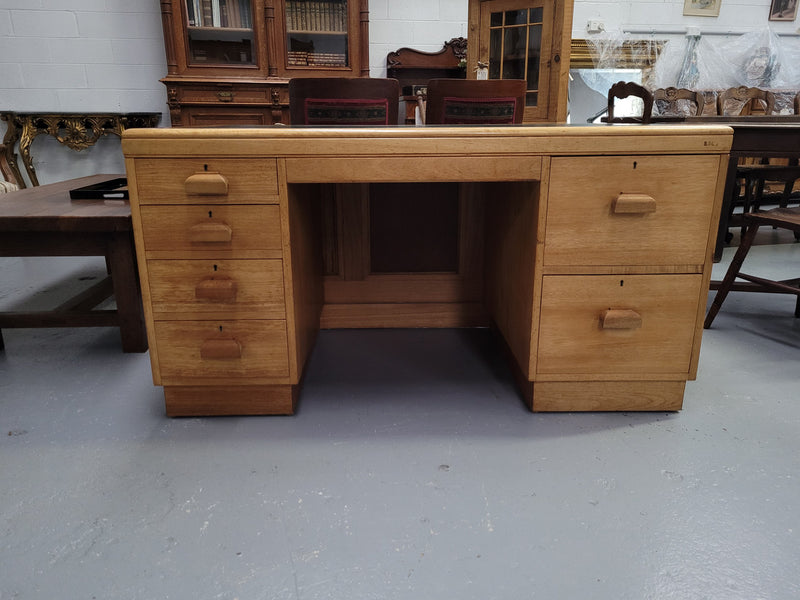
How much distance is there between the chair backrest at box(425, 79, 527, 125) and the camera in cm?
208

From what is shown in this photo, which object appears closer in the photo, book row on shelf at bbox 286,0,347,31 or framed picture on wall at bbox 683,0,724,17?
book row on shelf at bbox 286,0,347,31

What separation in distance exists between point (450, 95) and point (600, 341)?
1.14 metres

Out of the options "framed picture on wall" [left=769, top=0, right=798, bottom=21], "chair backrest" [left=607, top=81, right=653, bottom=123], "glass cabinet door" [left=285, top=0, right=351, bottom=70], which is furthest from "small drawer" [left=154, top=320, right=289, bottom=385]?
"framed picture on wall" [left=769, top=0, right=798, bottom=21]

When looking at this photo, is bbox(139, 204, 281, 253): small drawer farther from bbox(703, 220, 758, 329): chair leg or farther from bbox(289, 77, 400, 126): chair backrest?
bbox(703, 220, 758, 329): chair leg

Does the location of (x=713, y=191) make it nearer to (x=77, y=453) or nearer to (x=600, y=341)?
(x=600, y=341)

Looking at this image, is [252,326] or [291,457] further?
[252,326]

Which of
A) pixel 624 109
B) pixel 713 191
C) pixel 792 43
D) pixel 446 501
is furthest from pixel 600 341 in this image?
pixel 792 43

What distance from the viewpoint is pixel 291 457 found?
4.43 feet

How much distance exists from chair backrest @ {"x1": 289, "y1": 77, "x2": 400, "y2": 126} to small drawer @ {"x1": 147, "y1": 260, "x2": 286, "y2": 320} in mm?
771

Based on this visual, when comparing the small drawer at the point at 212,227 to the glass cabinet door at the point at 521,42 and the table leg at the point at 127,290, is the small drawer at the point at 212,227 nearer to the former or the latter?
the table leg at the point at 127,290

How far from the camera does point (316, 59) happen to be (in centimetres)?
423

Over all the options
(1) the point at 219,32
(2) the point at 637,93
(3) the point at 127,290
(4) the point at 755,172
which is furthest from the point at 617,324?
(1) the point at 219,32

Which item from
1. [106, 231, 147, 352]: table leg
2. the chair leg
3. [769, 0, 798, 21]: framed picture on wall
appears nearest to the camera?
[106, 231, 147, 352]: table leg

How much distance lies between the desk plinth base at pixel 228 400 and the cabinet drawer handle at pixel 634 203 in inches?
39.5
